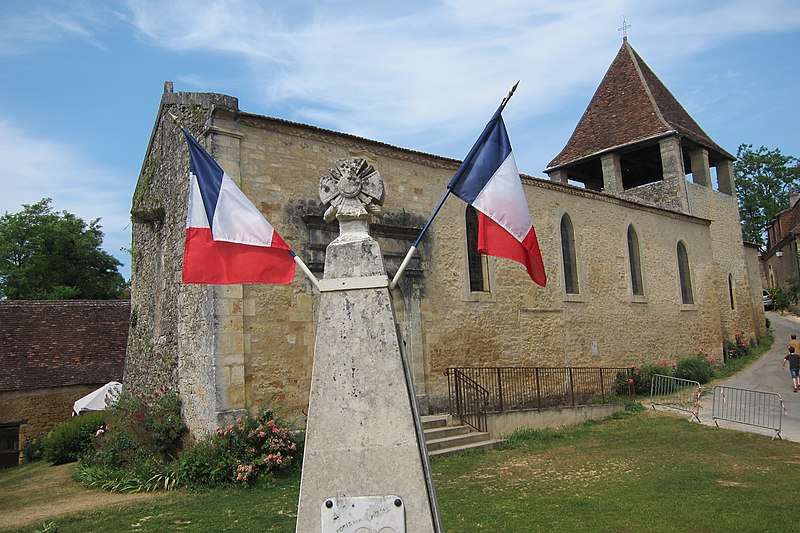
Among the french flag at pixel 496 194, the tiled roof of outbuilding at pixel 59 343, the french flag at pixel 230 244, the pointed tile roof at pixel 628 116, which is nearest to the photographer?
the french flag at pixel 230 244

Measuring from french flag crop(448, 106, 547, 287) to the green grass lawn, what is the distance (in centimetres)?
314

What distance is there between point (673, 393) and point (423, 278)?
856 centimetres

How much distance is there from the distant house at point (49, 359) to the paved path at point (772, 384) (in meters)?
16.3

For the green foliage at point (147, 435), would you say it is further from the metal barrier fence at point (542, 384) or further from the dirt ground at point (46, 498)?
the metal barrier fence at point (542, 384)

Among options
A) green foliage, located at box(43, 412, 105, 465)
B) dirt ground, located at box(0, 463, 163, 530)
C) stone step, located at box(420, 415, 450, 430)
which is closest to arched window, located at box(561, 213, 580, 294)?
stone step, located at box(420, 415, 450, 430)

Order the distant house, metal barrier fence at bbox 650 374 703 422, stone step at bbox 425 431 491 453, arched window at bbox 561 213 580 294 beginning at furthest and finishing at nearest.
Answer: the distant house, arched window at bbox 561 213 580 294, metal barrier fence at bbox 650 374 703 422, stone step at bbox 425 431 491 453

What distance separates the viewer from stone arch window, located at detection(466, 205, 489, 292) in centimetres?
1383

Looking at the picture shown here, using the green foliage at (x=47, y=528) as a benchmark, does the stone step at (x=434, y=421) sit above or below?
above

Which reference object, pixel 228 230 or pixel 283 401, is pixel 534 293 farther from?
pixel 228 230

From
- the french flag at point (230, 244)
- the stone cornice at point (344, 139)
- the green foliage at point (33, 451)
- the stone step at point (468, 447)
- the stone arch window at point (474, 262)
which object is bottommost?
the green foliage at point (33, 451)

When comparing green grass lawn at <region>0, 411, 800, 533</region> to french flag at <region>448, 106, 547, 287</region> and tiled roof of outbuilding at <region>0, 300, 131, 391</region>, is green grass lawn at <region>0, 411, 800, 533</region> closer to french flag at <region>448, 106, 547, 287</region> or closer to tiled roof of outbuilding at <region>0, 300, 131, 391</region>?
french flag at <region>448, 106, 547, 287</region>

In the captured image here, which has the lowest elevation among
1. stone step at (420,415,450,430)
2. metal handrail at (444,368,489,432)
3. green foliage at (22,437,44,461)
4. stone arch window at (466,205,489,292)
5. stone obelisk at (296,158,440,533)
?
green foliage at (22,437,44,461)

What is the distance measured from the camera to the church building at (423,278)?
10.3 m

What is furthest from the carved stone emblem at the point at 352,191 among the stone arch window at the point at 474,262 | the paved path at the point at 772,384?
the stone arch window at the point at 474,262
